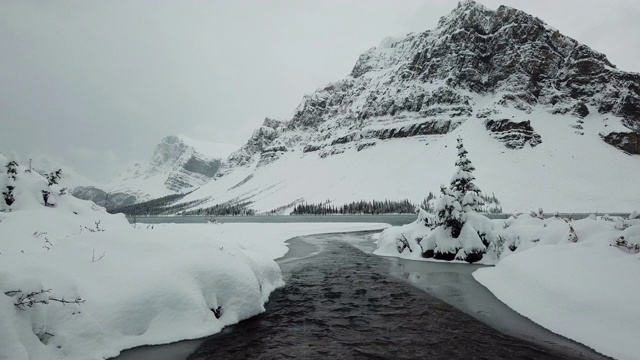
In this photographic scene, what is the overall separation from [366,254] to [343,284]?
14609mm

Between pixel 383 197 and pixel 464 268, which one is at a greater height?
pixel 383 197

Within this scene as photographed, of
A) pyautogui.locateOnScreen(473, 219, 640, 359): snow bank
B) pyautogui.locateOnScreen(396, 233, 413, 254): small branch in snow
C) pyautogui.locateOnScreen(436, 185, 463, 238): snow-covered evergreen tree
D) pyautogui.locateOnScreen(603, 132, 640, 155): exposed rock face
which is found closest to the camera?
pyautogui.locateOnScreen(473, 219, 640, 359): snow bank

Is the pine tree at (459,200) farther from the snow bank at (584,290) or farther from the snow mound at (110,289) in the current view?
the snow mound at (110,289)

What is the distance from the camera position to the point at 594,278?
38.2 feet

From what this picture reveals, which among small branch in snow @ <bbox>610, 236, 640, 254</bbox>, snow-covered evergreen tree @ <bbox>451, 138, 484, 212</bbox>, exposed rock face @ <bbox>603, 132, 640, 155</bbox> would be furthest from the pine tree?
exposed rock face @ <bbox>603, 132, 640, 155</bbox>

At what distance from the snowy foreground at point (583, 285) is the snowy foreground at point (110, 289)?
35.8ft

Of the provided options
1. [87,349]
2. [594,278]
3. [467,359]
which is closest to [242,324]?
[87,349]

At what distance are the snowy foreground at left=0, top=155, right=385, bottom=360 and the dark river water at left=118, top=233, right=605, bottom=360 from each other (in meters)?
0.67

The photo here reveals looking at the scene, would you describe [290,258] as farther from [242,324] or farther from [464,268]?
[242,324]

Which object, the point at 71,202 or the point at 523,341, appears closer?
the point at 523,341

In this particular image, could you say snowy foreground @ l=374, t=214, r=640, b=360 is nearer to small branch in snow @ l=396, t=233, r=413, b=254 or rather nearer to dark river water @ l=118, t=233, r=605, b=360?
dark river water @ l=118, t=233, r=605, b=360

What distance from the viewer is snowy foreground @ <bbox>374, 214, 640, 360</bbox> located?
9.42m

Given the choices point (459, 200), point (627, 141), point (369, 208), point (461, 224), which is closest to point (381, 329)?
point (461, 224)

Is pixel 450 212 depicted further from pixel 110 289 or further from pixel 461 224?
pixel 110 289
